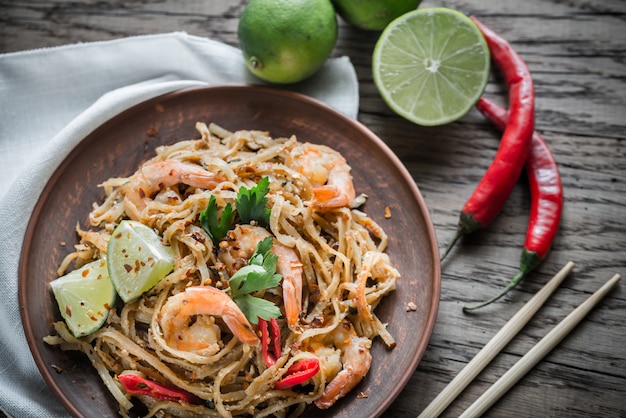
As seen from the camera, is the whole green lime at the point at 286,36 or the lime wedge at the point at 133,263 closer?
the lime wedge at the point at 133,263

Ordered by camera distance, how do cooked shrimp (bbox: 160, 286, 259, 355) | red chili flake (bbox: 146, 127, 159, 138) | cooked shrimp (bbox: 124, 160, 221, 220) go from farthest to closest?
red chili flake (bbox: 146, 127, 159, 138), cooked shrimp (bbox: 124, 160, 221, 220), cooked shrimp (bbox: 160, 286, 259, 355)

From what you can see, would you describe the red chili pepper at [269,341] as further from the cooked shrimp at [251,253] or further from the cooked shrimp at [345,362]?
the cooked shrimp at [345,362]

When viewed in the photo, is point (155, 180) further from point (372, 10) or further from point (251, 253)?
point (372, 10)

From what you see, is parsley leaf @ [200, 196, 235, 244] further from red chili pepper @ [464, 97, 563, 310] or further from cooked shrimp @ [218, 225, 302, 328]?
red chili pepper @ [464, 97, 563, 310]

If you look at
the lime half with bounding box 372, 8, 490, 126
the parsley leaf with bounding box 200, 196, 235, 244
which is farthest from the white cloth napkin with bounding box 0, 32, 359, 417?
the parsley leaf with bounding box 200, 196, 235, 244

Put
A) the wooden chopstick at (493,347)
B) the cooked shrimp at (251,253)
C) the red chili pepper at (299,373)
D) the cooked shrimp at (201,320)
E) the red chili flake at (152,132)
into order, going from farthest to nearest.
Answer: the red chili flake at (152,132)
the wooden chopstick at (493,347)
the cooked shrimp at (251,253)
the red chili pepper at (299,373)
the cooked shrimp at (201,320)

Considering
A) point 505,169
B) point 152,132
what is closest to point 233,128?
point 152,132

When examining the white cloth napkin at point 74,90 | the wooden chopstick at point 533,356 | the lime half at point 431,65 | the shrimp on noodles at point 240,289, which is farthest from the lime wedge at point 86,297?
the wooden chopstick at point 533,356

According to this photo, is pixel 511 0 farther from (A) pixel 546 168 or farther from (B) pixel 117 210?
(B) pixel 117 210
